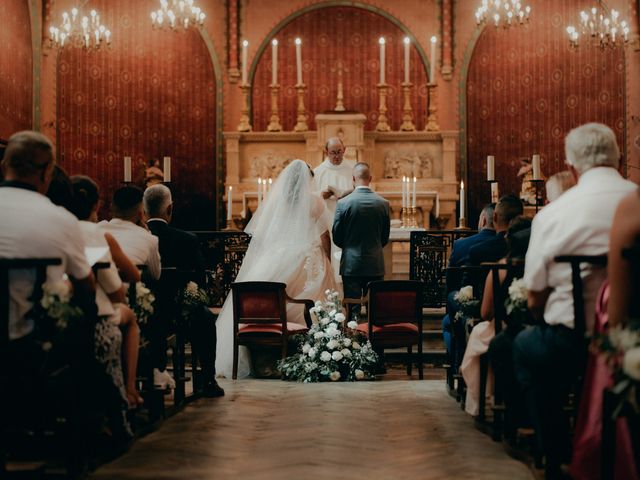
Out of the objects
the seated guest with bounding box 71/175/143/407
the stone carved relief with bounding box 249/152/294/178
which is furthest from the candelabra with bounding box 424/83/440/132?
the seated guest with bounding box 71/175/143/407

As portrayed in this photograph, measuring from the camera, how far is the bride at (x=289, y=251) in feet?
23.2

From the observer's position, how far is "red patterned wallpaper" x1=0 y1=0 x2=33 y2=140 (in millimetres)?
10500

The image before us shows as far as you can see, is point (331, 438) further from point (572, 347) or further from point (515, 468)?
point (572, 347)

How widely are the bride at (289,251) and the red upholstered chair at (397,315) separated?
551mm

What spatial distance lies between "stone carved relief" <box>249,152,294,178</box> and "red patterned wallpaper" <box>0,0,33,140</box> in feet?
9.29

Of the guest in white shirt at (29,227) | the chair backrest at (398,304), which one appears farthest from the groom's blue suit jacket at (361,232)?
the guest in white shirt at (29,227)

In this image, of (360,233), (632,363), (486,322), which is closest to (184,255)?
(486,322)

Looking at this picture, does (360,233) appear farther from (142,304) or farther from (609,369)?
(609,369)

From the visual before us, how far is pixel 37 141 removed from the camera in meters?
3.28

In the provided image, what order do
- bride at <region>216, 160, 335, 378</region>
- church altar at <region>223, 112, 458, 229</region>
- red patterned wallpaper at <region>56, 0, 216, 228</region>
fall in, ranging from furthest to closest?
red patterned wallpaper at <region>56, 0, 216, 228</region> → church altar at <region>223, 112, 458, 229</region> → bride at <region>216, 160, 335, 378</region>

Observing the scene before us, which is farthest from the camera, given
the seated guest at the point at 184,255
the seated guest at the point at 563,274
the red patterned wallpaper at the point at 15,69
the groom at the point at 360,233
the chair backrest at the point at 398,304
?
the red patterned wallpaper at the point at 15,69

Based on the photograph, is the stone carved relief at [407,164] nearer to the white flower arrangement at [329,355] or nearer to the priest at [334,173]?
the priest at [334,173]

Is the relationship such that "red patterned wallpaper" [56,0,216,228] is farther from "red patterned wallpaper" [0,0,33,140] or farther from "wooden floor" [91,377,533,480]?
"wooden floor" [91,377,533,480]

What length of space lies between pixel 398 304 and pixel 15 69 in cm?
639
